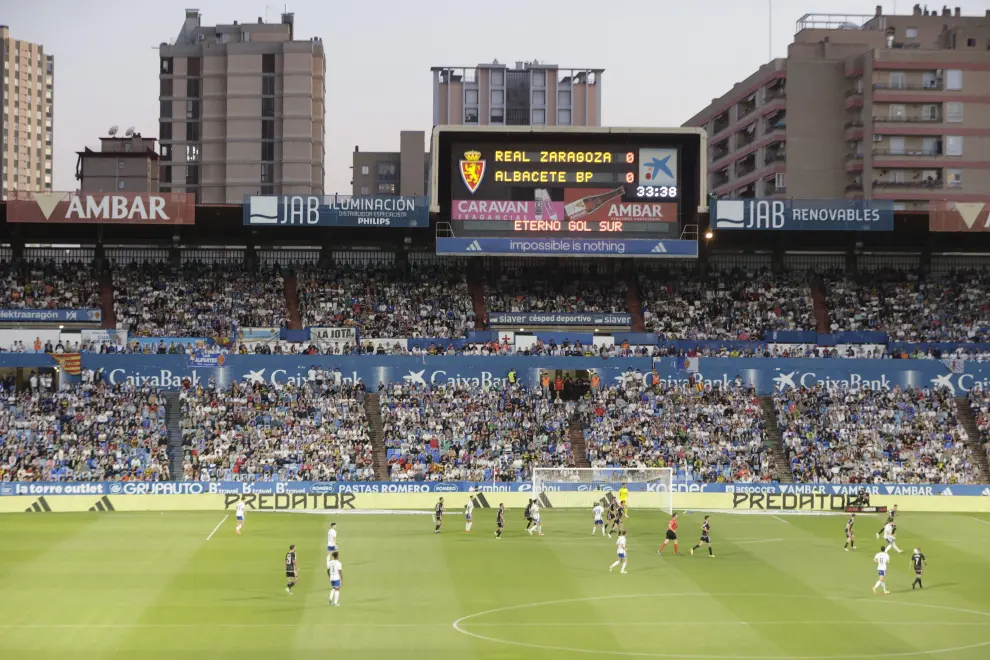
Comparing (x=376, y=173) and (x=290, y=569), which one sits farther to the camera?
(x=376, y=173)

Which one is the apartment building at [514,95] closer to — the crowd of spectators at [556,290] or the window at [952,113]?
the window at [952,113]

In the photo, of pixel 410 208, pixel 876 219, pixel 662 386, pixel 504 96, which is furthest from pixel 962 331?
pixel 504 96

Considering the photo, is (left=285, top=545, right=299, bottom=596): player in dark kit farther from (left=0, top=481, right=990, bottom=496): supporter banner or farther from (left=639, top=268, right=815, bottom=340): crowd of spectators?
(left=639, top=268, right=815, bottom=340): crowd of spectators

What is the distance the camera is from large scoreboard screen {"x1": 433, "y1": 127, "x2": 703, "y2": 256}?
238ft

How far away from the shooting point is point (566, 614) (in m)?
35.1

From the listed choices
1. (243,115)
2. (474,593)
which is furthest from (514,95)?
(474,593)

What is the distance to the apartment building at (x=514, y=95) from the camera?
174000 millimetres

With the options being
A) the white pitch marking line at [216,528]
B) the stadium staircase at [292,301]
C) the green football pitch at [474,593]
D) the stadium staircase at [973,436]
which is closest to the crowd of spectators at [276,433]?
the white pitch marking line at [216,528]

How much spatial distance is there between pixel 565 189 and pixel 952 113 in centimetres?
5276

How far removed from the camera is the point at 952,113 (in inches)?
4284

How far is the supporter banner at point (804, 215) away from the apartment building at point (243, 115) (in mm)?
75473

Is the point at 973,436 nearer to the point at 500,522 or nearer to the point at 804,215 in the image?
the point at 804,215

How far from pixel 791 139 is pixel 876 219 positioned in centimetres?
3755

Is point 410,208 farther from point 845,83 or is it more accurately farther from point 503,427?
point 845,83
